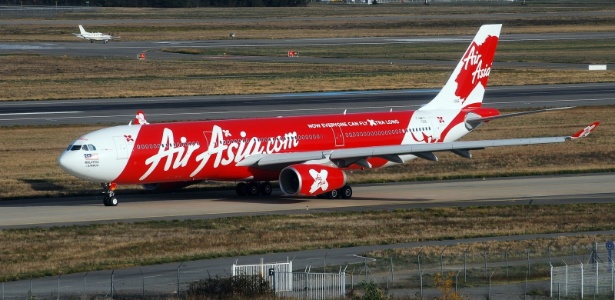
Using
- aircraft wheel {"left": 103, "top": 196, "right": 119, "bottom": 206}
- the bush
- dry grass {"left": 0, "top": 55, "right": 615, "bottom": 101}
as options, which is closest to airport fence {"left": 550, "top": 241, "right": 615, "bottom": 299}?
the bush

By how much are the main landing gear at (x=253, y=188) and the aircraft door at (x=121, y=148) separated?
7.16m

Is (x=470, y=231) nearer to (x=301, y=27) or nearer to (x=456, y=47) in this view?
(x=456, y=47)

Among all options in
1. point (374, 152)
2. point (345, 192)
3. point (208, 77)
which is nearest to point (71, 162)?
point (345, 192)

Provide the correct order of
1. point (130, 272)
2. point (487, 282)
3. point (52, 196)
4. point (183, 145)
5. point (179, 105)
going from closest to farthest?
point (487, 282)
point (130, 272)
point (183, 145)
point (52, 196)
point (179, 105)

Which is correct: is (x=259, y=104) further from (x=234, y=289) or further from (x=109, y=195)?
(x=234, y=289)

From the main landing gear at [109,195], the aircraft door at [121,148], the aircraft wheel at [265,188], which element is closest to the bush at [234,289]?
the aircraft door at [121,148]

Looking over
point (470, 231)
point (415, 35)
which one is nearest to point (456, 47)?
point (415, 35)

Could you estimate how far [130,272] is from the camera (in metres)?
34.4

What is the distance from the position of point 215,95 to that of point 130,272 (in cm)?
5964

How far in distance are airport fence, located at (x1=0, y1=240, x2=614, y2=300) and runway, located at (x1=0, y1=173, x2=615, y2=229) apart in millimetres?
10502

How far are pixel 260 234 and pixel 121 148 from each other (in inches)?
361

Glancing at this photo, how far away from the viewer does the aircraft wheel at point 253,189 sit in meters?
52.2

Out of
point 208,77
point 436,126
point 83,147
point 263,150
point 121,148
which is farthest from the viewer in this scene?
point 208,77

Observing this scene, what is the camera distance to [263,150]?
5034cm
